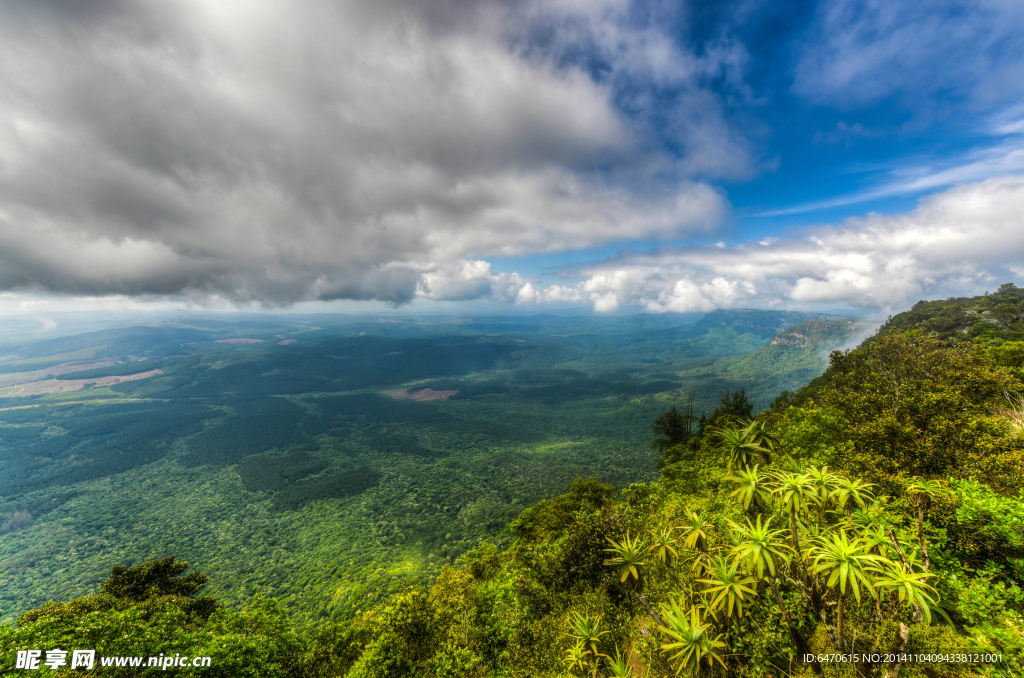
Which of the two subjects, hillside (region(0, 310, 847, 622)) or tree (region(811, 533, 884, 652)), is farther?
hillside (region(0, 310, 847, 622))

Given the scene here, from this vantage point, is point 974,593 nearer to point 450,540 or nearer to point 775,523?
point 775,523

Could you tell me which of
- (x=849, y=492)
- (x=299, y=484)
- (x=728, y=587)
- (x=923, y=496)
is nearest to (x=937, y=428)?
(x=923, y=496)

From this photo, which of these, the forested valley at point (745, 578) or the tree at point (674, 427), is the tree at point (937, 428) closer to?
the forested valley at point (745, 578)

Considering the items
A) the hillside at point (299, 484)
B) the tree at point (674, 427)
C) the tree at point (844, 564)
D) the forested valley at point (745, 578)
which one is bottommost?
the hillside at point (299, 484)

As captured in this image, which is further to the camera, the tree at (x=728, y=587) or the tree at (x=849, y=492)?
the tree at (x=849, y=492)

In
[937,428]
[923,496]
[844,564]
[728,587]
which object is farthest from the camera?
[937,428]

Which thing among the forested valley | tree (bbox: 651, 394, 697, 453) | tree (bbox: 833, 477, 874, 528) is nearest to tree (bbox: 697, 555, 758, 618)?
the forested valley

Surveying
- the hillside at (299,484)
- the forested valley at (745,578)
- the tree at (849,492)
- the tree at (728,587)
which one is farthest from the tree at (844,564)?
the hillside at (299,484)

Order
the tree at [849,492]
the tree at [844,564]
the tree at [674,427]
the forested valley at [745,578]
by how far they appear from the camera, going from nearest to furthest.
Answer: the tree at [844,564], the forested valley at [745,578], the tree at [849,492], the tree at [674,427]

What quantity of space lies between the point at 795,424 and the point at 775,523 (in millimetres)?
17912

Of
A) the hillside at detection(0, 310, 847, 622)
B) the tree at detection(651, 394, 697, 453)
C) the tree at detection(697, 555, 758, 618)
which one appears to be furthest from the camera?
the hillside at detection(0, 310, 847, 622)

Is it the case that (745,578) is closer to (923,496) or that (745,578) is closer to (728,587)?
(728,587)

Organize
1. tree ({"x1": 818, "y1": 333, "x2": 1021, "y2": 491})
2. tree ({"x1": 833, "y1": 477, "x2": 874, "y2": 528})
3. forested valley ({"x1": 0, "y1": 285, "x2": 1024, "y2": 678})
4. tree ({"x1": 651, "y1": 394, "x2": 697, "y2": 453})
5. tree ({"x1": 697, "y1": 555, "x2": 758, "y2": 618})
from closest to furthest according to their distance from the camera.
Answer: tree ({"x1": 697, "y1": 555, "x2": 758, "y2": 618}), forested valley ({"x1": 0, "y1": 285, "x2": 1024, "y2": 678}), tree ({"x1": 833, "y1": 477, "x2": 874, "y2": 528}), tree ({"x1": 818, "y1": 333, "x2": 1021, "y2": 491}), tree ({"x1": 651, "y1": 394, "x2": 697, "y2": 453})

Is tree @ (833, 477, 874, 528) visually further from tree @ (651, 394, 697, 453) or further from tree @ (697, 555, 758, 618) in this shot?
tree @ (651, 394, 697, 453)
